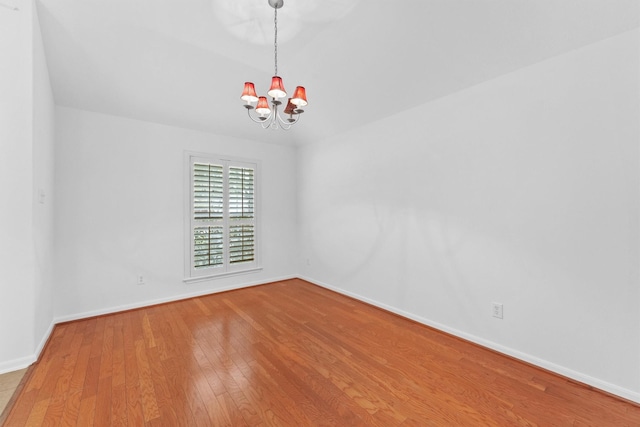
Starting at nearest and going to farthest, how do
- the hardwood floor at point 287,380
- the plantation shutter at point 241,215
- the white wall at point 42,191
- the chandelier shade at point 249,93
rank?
the hardwood floor at point 287,380
the chandelier shade at point 249,93
the white wall at point 42,191
the plantation shutter at point 241,215

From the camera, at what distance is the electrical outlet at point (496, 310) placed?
241 cm

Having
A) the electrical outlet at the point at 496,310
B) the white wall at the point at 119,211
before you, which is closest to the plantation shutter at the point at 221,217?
the white wall at the point at 119,211

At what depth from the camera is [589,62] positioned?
6.44 ft

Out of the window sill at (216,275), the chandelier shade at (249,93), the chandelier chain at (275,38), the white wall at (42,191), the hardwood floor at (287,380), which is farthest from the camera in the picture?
the window sill at (216,275)

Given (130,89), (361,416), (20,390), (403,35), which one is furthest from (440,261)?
(130,89)

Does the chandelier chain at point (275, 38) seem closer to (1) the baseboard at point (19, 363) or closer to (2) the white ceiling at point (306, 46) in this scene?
(2) the white ceiling at point (306, 46)

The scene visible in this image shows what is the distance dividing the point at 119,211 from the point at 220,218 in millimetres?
1266

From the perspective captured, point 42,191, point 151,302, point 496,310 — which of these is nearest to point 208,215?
point 151,302

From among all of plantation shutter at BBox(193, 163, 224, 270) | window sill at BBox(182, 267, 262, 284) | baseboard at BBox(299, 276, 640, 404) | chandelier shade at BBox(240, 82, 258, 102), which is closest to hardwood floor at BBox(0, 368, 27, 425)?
window sill at BBox(182, 267, 262, 284)

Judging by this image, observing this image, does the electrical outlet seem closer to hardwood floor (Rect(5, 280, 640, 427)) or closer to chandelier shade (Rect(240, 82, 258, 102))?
hardwood floor (Rect(5, 280, 640, 427))

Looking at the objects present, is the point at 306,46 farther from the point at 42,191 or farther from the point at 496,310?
the point at 496,310

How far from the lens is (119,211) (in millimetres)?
3393

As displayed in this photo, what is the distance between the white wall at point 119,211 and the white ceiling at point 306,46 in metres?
0.31

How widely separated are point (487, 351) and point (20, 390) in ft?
12.0
